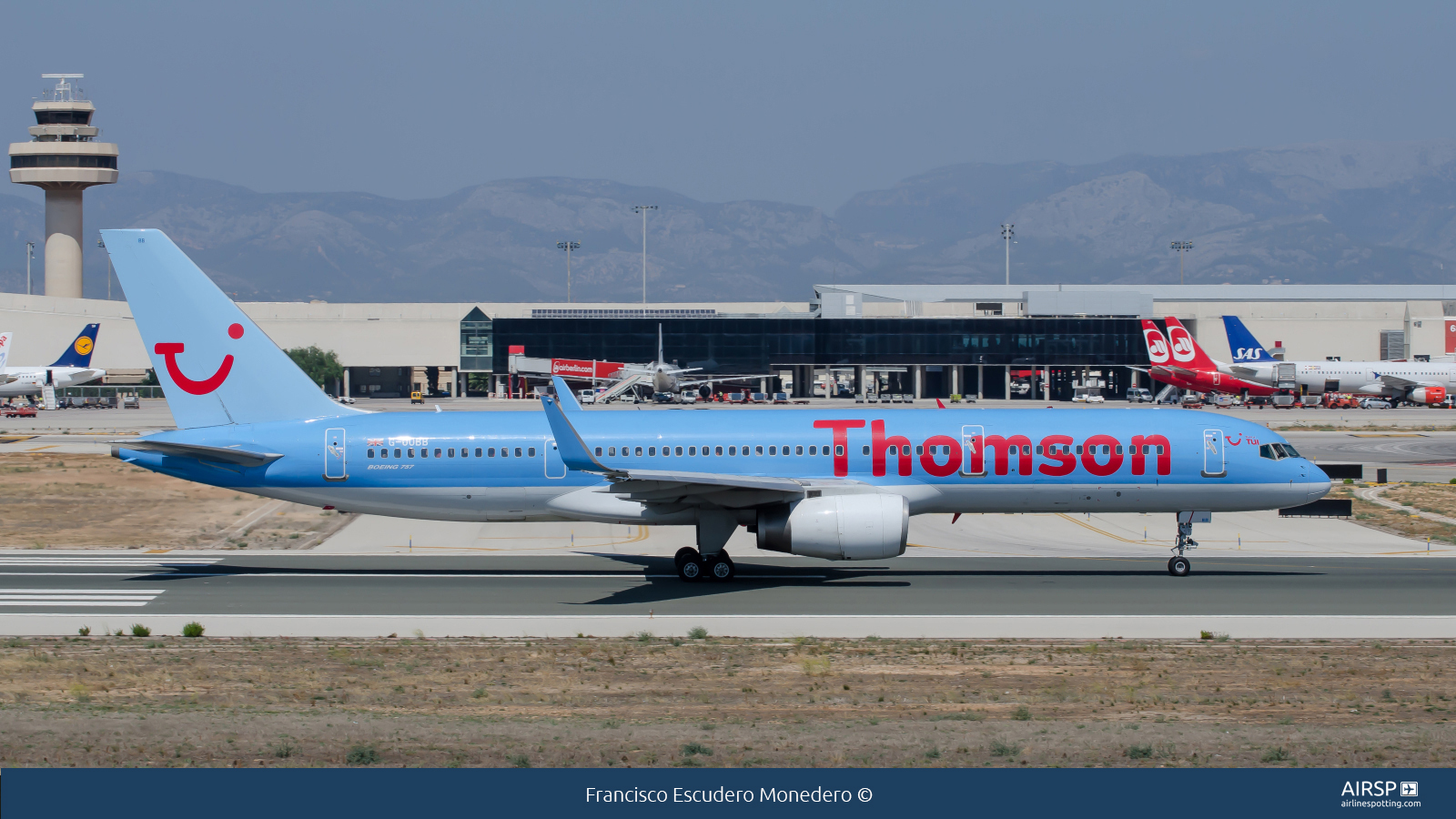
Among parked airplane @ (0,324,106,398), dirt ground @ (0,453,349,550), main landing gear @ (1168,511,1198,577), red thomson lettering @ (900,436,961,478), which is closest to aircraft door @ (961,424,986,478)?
red thomson lettering @ (900,436,961,478)

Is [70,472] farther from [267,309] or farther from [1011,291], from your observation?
[1011,291]

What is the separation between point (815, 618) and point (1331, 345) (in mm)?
145443

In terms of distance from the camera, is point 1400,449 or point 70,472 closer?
point 70,472

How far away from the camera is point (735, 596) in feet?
89.5

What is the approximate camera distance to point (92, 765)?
13.3 metres

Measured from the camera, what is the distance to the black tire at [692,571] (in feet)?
95.5

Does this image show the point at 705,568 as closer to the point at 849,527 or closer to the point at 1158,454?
the point at 849,527

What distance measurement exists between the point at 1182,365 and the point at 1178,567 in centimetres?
9008

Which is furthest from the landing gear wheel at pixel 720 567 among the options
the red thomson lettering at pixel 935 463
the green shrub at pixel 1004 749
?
the green shrub at pixel 1004 749

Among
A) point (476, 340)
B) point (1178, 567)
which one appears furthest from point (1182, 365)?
point (1178, 567)

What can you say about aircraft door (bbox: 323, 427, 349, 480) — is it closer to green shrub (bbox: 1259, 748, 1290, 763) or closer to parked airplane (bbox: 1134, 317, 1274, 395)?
green shrub (bbox: 1259, 748, 1290, 763)

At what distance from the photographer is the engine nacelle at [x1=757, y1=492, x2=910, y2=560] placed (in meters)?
26.9

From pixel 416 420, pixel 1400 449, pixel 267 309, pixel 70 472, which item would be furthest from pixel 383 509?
pixel 267 309

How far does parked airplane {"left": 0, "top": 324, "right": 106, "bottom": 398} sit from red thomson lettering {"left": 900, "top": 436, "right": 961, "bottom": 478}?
98.7m
